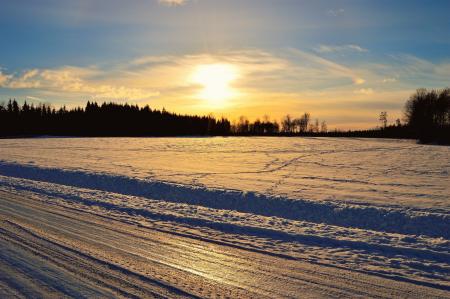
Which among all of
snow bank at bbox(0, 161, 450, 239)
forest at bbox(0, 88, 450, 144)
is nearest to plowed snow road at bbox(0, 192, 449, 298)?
snow bank at bbox(0, 161, 450, 239)

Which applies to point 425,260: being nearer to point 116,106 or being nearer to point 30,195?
point 30,195

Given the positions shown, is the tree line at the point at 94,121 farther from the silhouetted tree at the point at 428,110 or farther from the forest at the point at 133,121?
the silhouetted tree at the point at 428,110

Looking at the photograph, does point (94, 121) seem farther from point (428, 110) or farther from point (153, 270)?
point (153, 270)

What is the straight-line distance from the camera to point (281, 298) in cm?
555

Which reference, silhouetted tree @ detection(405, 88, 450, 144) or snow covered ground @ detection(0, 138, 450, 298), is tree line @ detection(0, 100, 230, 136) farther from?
snow covered ground @ detection(0, 138, 450, 298)

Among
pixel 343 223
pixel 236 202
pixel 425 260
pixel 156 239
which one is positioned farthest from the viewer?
pixel 236 202

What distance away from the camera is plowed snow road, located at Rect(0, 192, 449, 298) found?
575 cm

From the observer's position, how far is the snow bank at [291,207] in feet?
35.7

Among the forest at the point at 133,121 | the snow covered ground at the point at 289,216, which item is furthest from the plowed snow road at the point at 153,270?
the forest at the point at 133,121

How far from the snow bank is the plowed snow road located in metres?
4.72

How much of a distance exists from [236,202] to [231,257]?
23.3ft

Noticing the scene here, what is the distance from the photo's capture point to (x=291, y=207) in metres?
13.3

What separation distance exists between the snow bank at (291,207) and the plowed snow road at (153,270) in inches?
186

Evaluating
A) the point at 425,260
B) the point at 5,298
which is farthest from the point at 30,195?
the point at 425,260
